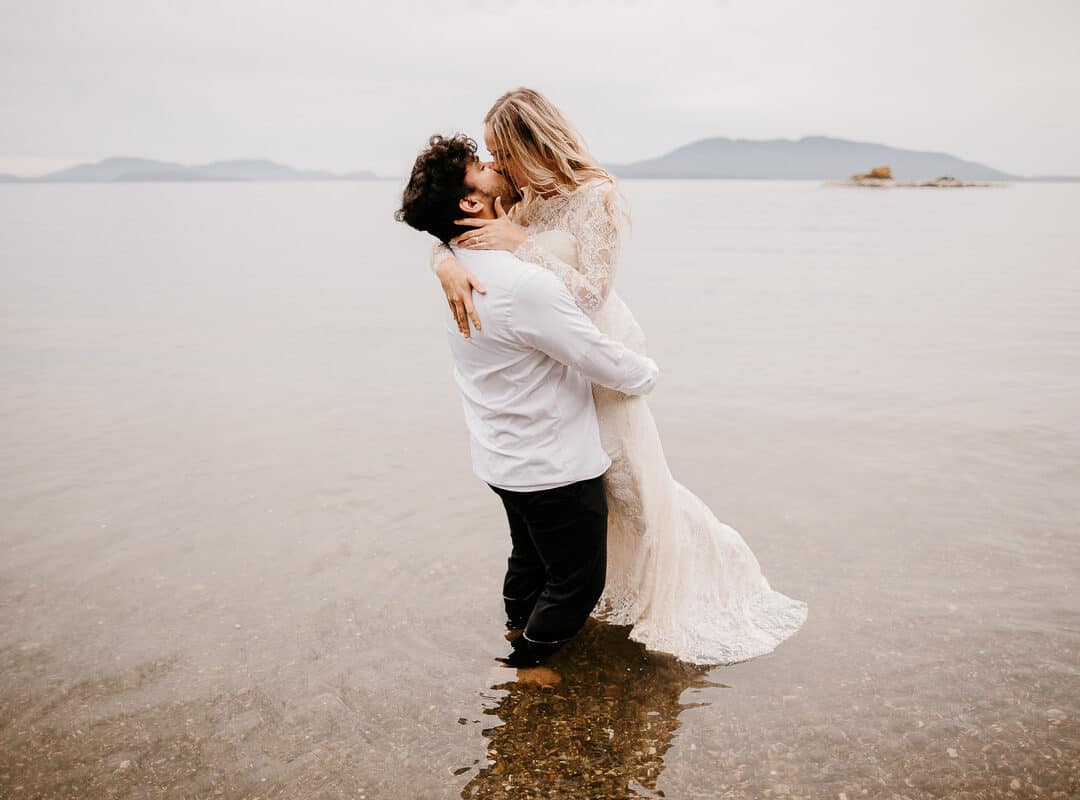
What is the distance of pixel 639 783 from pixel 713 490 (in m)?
3.36

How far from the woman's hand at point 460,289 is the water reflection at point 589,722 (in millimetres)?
1837

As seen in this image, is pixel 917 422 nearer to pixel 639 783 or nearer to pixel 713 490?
pixel 713 490

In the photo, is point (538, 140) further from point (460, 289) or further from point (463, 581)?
point (463, 581)

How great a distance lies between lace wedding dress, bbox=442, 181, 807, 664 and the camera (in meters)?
3.31

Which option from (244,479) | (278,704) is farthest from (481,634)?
(244,479)

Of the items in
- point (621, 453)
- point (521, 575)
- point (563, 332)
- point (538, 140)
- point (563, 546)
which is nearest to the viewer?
point (563, 332)

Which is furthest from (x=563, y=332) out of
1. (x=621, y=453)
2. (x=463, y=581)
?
(x=463, y=581)

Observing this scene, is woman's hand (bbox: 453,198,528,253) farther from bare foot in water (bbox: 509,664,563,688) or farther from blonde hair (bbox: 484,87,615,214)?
bare foot in water (bbox: 509,664,563,688)

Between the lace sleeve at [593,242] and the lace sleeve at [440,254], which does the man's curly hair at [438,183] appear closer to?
the lace sleeve at [440,254]

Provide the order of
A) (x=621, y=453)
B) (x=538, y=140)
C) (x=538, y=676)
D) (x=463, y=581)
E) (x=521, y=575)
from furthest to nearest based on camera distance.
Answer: (x=463, y=581), (x=521, y=575), (x=538, y=676), (x=621, y=453), (x=538, y=140)

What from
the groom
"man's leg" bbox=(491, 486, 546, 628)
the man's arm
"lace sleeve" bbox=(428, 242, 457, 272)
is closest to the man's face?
the groom

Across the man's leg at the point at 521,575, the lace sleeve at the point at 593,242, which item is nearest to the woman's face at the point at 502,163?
A: the lace sleeve at the point at 593,242

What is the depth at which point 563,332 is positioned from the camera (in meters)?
3.09

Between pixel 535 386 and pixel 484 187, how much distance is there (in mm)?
788
